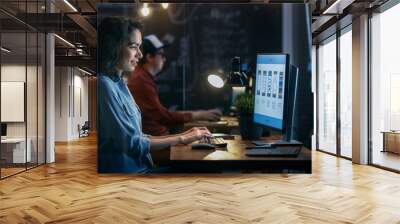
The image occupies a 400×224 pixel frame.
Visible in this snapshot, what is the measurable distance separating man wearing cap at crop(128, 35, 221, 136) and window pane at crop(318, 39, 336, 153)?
518cm

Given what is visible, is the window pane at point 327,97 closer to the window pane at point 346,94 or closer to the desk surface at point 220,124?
the window pane at point 346,94

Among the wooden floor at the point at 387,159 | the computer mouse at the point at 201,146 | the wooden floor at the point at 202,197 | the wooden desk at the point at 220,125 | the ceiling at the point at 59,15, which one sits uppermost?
the ceiling at the point at 59,15

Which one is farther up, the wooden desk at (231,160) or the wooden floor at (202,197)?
the wooden desk at (231,160)

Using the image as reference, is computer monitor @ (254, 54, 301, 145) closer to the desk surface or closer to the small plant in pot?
the small plant in pot

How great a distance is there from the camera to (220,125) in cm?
629

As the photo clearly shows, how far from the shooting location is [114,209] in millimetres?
4426

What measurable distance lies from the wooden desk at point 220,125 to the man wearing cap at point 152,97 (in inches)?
3.2

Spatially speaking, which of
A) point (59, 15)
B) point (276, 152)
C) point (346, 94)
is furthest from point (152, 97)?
point (346, 94)

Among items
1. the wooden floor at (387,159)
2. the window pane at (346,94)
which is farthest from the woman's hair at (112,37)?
the wooden floor at (387,159)

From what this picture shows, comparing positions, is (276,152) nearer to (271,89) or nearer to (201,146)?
(201,146)

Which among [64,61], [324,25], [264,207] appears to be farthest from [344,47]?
[64,61]

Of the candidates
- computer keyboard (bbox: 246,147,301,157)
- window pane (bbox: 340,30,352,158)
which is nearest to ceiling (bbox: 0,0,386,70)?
window pane (bbox: 340,30,352,158)

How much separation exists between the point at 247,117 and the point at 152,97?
1556mm

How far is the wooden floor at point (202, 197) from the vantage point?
4078mm
